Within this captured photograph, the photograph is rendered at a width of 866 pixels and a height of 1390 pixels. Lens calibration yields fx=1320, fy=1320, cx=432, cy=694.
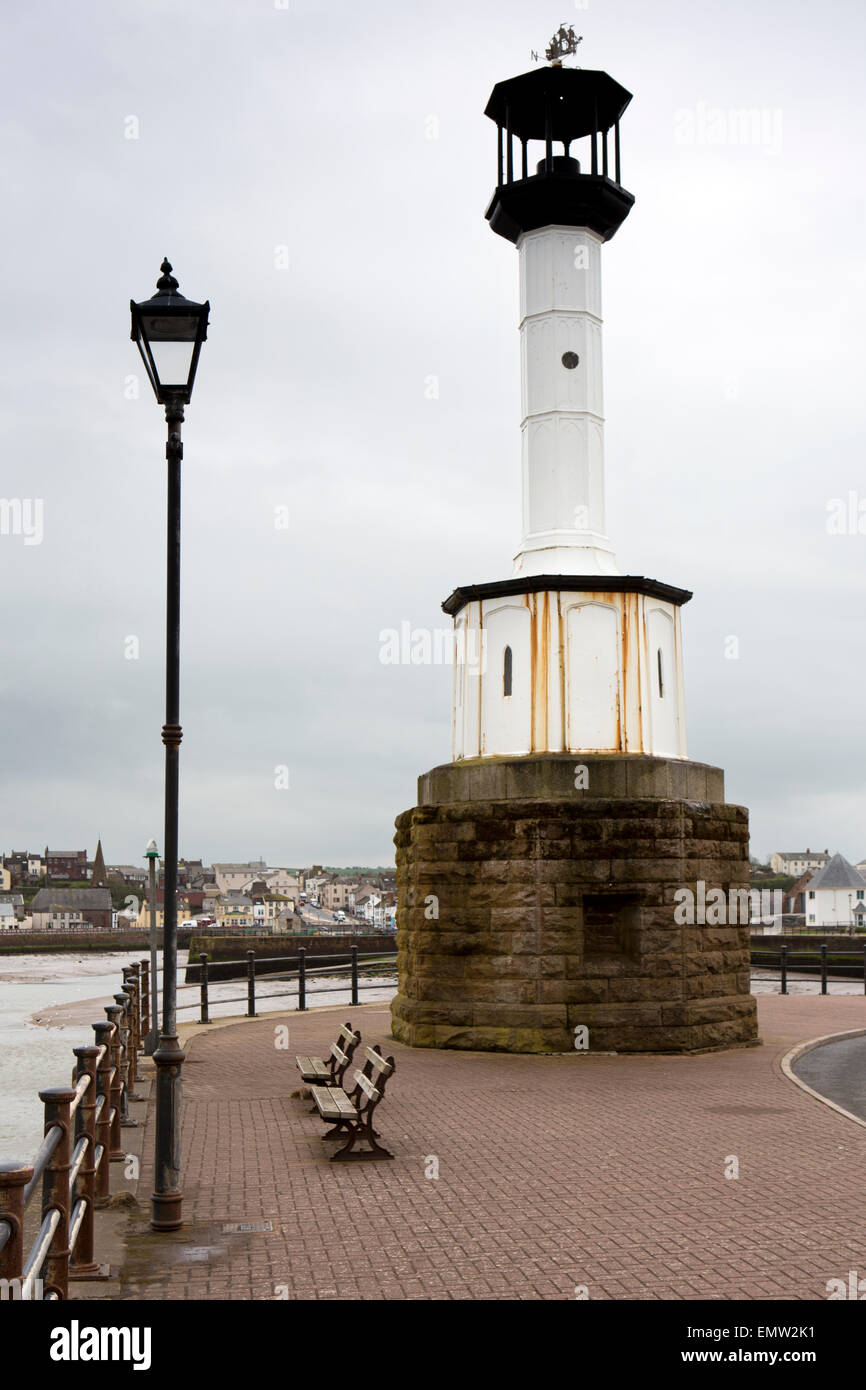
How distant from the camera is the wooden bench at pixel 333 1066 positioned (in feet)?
38.0

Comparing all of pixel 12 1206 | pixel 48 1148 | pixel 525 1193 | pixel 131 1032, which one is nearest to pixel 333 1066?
pixel 131 1032

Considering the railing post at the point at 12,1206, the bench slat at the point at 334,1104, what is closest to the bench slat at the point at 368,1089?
the bench slat at the point at 334,1104

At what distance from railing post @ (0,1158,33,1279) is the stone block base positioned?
11707 millimetres

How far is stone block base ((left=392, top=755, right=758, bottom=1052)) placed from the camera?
1528 cm

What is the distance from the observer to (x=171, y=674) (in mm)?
8422

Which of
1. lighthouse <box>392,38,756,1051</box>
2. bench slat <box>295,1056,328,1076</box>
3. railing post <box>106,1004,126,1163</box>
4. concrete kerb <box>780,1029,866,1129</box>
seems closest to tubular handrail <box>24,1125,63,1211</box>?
railing post <box>106,1004,126,1163</box>

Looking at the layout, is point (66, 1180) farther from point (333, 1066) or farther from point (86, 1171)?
point (333, 1066)

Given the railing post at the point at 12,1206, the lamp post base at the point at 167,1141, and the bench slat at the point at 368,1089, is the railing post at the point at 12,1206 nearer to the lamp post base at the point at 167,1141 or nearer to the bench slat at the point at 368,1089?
the lamp post base at the point at 167,1141

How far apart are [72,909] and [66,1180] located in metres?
158

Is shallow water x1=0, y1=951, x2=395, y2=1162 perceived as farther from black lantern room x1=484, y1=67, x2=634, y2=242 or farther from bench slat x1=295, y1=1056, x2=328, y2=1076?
black lantern room x1=484, y1=67, x2=634, y2=242

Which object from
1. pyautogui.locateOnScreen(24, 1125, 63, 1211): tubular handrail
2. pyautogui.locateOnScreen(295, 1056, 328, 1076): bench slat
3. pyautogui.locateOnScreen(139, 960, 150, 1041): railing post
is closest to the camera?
pyautogui.locateOnScreen(24, 1125, 63, 1211): tubular handrail

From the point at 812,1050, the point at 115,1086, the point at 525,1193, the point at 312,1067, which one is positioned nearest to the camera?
the point at 525,1193

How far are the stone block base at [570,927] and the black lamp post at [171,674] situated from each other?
7.65 m
